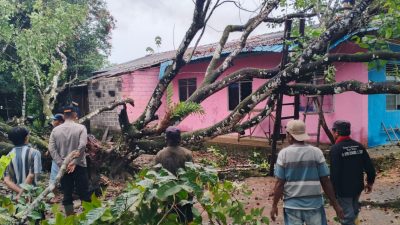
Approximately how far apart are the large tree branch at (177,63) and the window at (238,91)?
19.4 ft

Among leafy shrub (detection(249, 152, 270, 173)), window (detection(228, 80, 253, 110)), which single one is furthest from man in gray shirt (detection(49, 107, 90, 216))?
window (detection(228, 80, 253, 110))

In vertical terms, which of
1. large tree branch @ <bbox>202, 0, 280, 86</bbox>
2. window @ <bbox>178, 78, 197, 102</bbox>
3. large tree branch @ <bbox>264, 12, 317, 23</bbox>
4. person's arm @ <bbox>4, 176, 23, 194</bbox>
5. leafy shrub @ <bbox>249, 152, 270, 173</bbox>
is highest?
large tree branch @ <bbox>264, 12, 317, 23</bbox>

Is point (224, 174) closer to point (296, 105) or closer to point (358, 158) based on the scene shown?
point (296, 105)

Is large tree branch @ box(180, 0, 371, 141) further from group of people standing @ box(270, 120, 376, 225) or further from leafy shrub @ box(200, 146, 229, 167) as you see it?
group of people standing @ box(270, 120, 376, 225)

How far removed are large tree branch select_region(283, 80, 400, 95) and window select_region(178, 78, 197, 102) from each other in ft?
28.0

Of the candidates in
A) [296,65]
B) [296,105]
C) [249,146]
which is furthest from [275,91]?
[249,146]

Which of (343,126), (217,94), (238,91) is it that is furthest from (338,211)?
(217,94)

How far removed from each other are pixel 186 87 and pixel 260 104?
3.87 m

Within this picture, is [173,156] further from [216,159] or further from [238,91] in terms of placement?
[238,91]

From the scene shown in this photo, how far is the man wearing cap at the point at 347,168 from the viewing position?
4230mm

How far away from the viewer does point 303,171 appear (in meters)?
3.71

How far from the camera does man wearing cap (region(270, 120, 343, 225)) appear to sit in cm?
372

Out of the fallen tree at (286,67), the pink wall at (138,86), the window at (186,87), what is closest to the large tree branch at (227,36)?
the fallen tree at (286,67)

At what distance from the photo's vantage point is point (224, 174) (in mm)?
8828
